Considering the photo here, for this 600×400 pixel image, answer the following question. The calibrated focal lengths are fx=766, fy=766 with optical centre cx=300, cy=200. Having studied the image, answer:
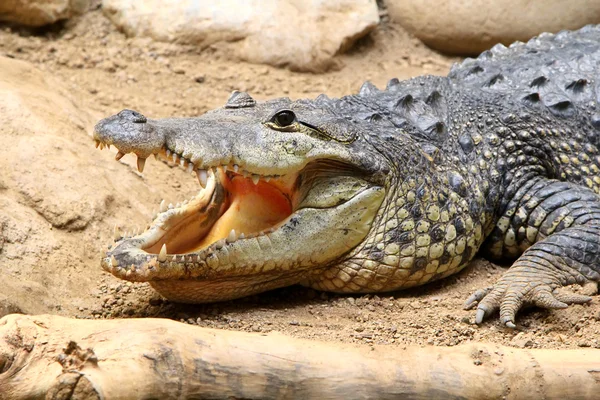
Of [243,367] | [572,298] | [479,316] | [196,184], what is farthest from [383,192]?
[196,184]

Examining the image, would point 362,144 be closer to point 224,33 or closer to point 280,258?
point 280,258

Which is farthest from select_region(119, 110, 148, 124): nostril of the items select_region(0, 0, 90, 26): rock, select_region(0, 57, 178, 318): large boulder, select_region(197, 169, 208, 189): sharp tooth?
select_region(0, 0, 90, 26): rock

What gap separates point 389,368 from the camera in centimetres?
273

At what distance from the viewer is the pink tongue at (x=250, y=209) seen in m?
4.20

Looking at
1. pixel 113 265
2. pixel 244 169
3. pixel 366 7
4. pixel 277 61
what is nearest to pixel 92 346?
pixel 113 265

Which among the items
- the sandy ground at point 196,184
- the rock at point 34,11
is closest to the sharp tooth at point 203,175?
the sandy ground at point 196,184

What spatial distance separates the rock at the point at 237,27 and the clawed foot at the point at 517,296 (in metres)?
3.52

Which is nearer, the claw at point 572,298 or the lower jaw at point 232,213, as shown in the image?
the claw at point 572,298

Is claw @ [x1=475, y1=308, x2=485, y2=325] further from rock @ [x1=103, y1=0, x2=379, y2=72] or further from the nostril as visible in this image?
rock @ [x1=103, y1=0, x2=379, y2=72]

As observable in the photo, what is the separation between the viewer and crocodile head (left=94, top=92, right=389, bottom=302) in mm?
3598

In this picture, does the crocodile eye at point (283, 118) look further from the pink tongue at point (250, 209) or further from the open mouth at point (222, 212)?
the pink tongue at point (250, 209)

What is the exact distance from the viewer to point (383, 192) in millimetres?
4090

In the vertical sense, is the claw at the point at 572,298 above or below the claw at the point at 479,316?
above

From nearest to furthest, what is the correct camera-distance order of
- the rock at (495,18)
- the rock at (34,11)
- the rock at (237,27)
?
the rock at (34,11) < the rock at (237,27) < the rock at (495,18)
